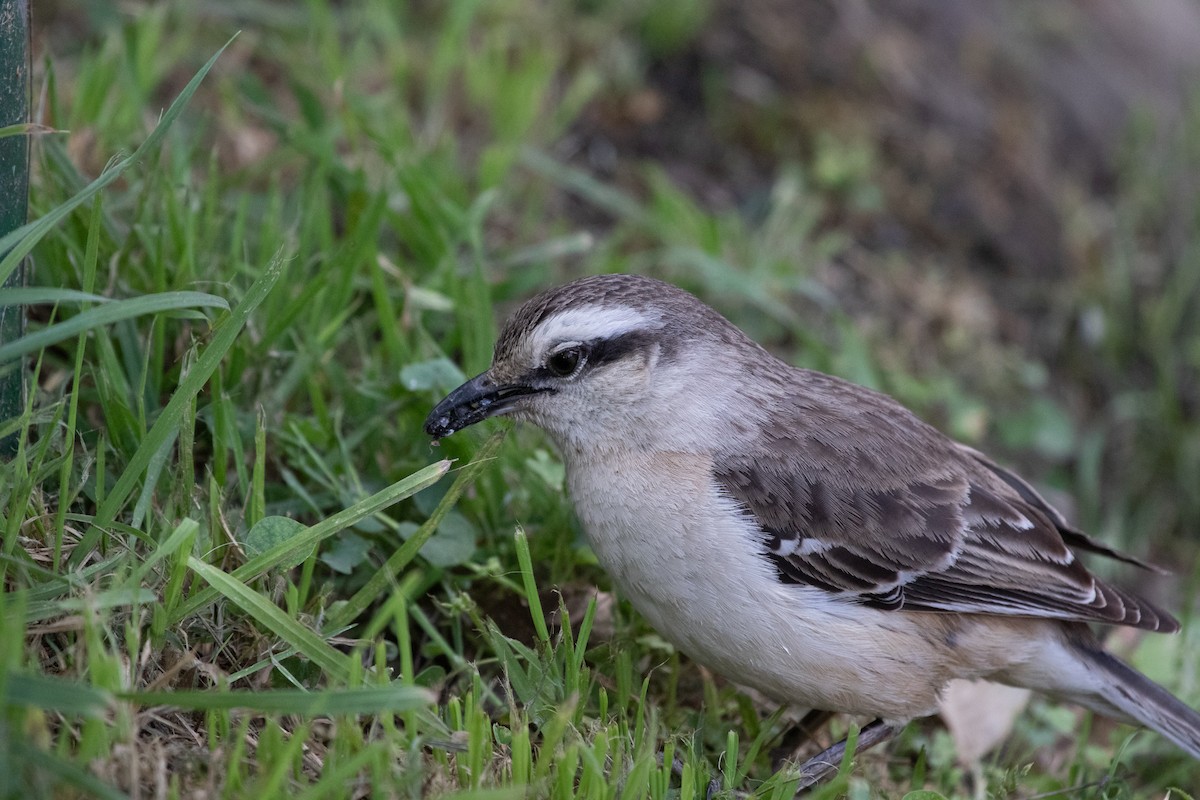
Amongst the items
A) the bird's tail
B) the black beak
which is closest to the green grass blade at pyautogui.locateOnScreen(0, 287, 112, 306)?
the black beak

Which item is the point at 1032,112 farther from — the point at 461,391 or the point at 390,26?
the point at 461,391

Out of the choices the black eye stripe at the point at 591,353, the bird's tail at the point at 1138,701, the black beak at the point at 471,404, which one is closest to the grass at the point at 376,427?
the black beak at the point at 471,404

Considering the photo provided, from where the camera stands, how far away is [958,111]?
9.40 m

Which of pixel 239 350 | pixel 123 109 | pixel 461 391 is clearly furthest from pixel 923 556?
pixel 123 109

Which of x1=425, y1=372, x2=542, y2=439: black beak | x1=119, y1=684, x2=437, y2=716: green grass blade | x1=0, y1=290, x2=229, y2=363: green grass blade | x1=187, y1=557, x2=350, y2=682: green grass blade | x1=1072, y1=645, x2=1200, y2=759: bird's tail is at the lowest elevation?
x1=1072, y1=645, x2=1200, y2=759: bird's tail

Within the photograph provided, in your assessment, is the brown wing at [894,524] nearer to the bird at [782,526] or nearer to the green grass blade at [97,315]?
the bird at [782,526]

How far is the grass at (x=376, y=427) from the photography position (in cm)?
354

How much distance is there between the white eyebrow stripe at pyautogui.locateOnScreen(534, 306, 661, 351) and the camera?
14.8 ft

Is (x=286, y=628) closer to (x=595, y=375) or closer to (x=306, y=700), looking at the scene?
(x=306, y=700)

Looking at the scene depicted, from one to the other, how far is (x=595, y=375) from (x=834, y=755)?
173 cm

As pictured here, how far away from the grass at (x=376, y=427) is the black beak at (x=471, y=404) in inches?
5.5

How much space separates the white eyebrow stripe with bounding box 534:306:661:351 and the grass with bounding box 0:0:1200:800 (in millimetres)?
587

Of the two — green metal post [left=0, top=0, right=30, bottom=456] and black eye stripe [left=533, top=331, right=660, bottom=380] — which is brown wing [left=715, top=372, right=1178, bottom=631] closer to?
black eye stripe [left=533, top=331, right=660, bottom=380]

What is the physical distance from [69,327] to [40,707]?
1070 mm
